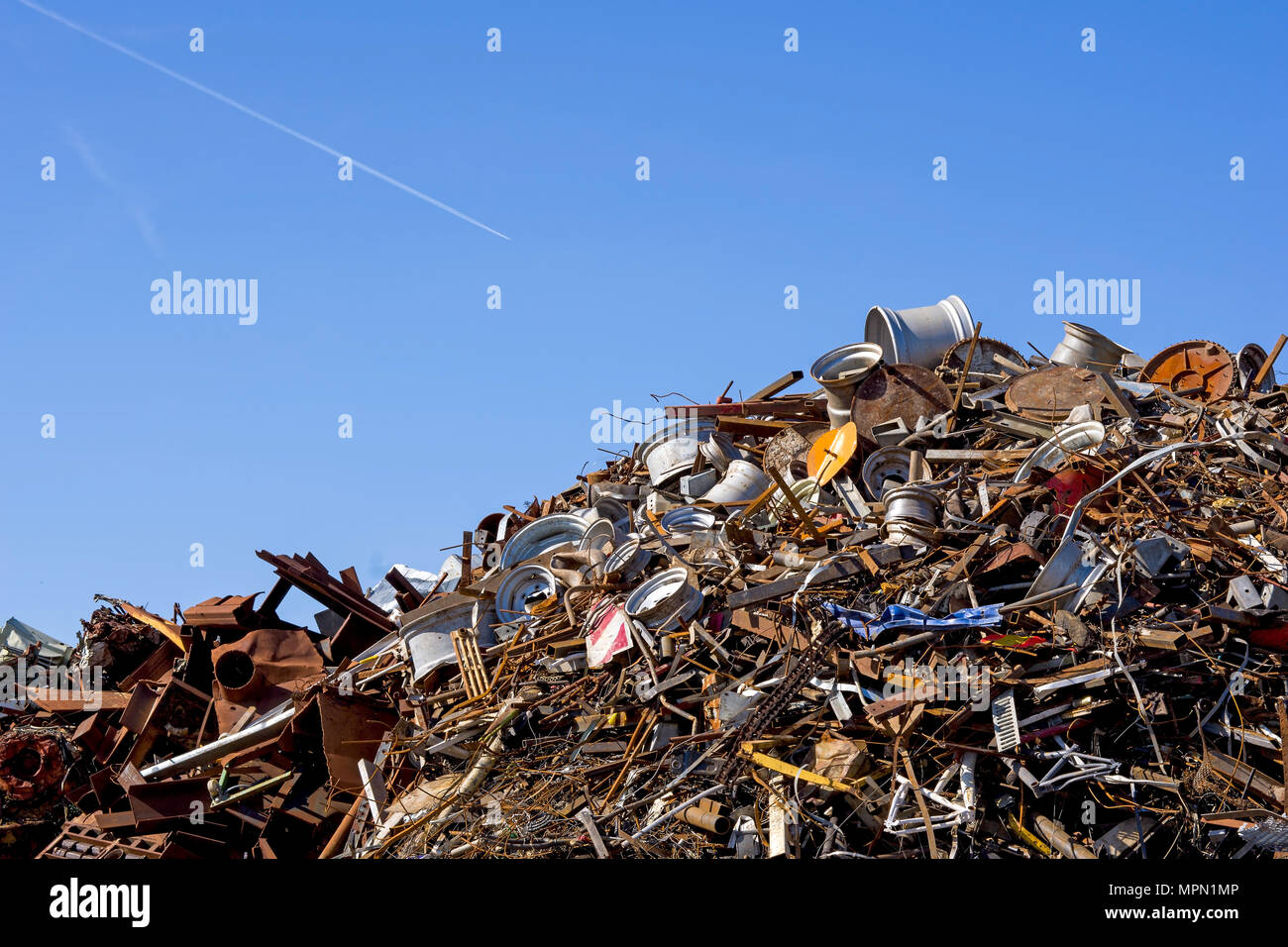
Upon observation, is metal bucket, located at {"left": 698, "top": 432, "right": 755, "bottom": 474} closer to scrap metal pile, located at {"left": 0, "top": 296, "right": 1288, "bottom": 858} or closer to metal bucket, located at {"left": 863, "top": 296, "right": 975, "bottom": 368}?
scrap metal pile, located at {"left": 0, "top": 296, "right": 1288, "bottom": 858}

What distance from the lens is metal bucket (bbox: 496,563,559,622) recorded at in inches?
500

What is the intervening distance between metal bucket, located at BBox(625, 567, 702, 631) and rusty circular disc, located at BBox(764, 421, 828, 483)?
3.97 m

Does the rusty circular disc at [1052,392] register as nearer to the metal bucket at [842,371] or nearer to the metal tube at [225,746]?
the metal bucket at [842,371]

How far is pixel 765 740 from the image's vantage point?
30.6ft

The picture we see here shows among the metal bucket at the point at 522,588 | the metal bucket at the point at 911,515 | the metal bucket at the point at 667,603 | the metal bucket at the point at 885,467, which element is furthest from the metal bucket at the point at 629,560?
the metal bucket at the point at 885,467

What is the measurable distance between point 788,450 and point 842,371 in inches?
49.6

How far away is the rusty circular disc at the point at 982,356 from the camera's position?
639 inches

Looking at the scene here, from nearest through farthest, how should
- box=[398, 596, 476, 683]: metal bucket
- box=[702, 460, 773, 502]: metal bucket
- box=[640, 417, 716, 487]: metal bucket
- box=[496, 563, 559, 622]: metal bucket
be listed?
box=[398, 596, 476, 683]: metal bucket < box=[496, 563, 559, 622]: metal bucket < box=[702, 460, 773, 502]: metal bucket < box=[640, 417, 716, 487]: metal bucket

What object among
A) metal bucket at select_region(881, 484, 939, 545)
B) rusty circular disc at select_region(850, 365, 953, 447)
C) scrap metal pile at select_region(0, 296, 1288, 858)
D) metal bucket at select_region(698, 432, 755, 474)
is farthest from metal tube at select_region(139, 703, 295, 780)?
rusty circular disc at select_region(850, 365, 953, 447)

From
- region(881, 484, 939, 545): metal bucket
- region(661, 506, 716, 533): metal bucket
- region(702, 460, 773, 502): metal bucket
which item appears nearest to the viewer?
region(881, 484, 939, 545): metal bucket

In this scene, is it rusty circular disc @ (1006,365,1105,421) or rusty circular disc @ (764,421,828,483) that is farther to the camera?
rusty circular disc @ (764,421,828,483)
